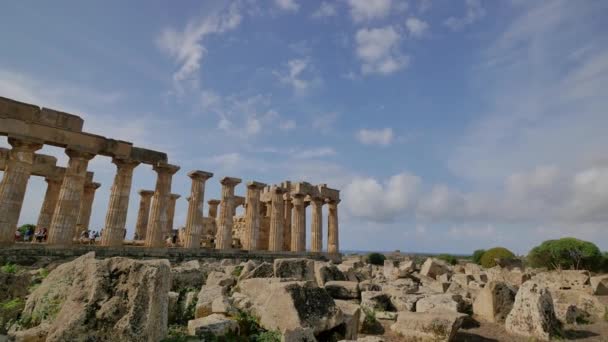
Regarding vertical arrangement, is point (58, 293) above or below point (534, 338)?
above

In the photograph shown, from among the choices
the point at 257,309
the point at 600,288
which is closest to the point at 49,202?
the point at 257,309

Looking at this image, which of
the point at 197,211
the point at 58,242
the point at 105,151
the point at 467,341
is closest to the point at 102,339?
the point at 467,341

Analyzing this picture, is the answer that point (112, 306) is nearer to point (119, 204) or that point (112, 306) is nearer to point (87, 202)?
point (119, 204)

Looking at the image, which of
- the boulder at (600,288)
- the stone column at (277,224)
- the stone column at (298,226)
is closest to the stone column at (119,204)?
the stone column at (277,224)

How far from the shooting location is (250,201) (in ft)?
82.6

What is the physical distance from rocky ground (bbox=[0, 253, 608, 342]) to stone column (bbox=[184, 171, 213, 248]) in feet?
36.1

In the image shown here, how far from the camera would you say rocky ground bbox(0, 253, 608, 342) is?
4035 mm

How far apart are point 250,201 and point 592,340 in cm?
2031

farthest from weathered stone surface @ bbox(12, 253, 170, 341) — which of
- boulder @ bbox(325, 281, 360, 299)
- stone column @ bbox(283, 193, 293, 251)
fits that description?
stone column @ bbox(283, 193, 293, 251)

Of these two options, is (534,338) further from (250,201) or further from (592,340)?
(250,201)

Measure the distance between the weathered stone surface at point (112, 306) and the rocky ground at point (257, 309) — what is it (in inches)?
0.4

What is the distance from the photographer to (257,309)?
628 cm

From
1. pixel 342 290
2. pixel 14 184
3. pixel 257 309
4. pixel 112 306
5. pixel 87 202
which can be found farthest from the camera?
pixel 87 202

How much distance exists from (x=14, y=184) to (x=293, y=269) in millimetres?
14656
